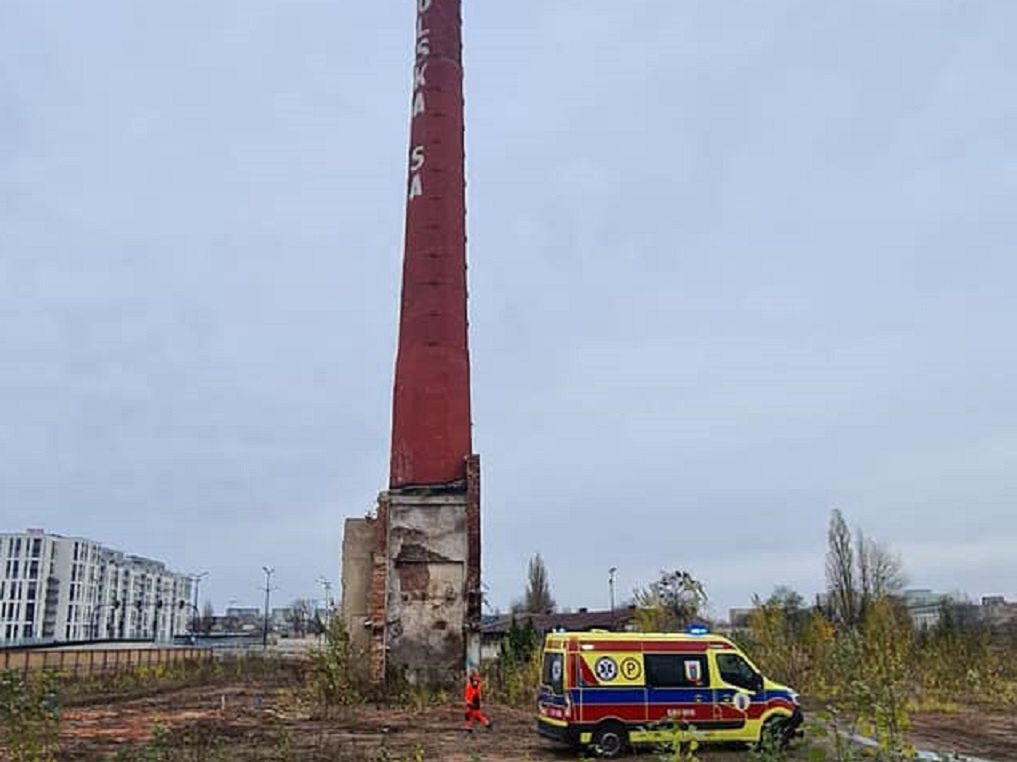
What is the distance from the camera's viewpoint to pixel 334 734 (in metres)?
18.4

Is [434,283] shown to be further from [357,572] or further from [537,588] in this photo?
[537,588]

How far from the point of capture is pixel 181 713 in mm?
23547

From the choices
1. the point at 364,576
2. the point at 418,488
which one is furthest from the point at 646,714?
the point at 364,576

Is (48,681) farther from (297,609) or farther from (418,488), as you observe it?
(297,609)

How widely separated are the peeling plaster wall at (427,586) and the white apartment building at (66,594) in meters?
88.2

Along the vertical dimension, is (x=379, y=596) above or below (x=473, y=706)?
above

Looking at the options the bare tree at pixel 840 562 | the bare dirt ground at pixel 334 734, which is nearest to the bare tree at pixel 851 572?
the bare tree at pixel 840 562

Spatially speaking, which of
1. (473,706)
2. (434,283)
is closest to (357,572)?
(434,283)

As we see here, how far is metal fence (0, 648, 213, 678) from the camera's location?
137 ft

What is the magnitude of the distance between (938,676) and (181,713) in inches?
904

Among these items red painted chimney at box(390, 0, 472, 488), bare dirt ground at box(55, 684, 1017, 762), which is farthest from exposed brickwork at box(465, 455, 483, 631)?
bare dirt ground at box(55, 684, 1017, 762)

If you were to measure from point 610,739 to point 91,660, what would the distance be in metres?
36.6

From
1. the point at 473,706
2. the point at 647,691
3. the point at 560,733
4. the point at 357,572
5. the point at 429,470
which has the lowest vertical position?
the point at 560,733

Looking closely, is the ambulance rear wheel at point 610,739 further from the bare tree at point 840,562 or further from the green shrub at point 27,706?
the bare tree at point 840,562
